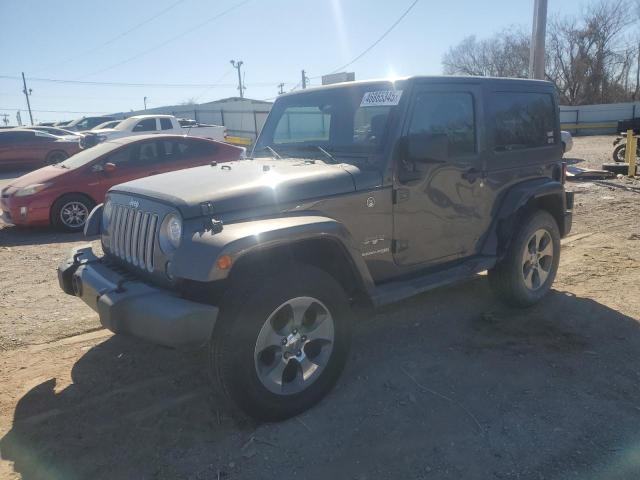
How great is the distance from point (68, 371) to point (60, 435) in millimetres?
860

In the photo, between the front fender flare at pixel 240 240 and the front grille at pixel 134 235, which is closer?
the front fender flare at pixel 240 240

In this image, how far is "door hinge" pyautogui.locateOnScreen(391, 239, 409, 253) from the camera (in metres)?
3.83

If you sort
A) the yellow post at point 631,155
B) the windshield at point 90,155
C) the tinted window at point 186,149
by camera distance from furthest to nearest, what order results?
1. the yellow post at point 631,155
2. the tinted window at point 186,149
3. the windshield at point 90,155

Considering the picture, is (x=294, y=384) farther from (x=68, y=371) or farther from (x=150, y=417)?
(x=68, y=371)

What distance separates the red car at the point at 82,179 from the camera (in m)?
8.38

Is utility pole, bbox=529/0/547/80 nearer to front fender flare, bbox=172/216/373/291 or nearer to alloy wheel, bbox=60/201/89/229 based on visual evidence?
alloy wheel, bbox=60/201/89/229

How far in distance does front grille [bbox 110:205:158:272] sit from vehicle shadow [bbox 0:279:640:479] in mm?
943

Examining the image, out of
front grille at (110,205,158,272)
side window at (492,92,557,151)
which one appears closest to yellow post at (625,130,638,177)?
side window at (492,92,557,151)

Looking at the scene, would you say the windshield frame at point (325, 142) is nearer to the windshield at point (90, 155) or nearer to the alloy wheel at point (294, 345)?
the alloy wheel at point (294, 345)

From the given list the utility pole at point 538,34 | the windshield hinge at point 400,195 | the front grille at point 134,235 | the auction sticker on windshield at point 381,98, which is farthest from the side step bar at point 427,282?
the utility pole at point 538,34

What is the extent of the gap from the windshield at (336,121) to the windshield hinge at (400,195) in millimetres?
325

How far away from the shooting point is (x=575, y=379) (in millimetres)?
3668

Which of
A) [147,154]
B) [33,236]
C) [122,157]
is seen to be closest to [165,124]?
[147,154]

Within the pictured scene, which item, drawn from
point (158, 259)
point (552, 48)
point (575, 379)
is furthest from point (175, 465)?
point (552, 48)
